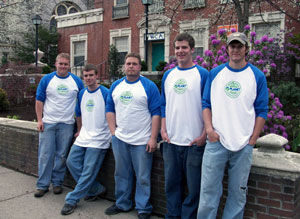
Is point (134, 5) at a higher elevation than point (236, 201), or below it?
higher

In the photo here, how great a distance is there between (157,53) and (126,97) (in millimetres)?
14163

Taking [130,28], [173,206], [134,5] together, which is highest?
[134,5]

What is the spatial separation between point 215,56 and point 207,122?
2932mm

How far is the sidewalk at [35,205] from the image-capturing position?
3.76 meters

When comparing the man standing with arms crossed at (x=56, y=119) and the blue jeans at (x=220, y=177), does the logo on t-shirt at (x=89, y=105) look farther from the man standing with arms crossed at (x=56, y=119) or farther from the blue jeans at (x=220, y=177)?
the blue jeans at (x=220, y=177)

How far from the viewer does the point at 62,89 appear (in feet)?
14.4

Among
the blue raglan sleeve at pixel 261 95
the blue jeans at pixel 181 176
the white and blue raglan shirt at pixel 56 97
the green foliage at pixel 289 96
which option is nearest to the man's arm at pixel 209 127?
the blue jeans at pixel 181 176

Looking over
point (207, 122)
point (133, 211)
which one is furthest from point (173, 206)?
point (207, 122)

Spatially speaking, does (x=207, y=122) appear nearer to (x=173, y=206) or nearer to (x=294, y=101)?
(x=173, y=206)

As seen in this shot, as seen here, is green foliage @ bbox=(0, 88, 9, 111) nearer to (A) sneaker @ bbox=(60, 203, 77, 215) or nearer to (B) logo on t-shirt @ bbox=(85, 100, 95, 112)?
(B) logo on t-shirt @ bbox=(85, 100, 95, 112)

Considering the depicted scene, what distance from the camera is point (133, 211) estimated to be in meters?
3.90

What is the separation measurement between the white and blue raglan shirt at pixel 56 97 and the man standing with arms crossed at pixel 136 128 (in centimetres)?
100

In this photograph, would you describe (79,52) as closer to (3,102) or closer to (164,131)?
(3,102)

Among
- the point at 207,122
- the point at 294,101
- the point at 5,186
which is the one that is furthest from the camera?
the point at 294,101
